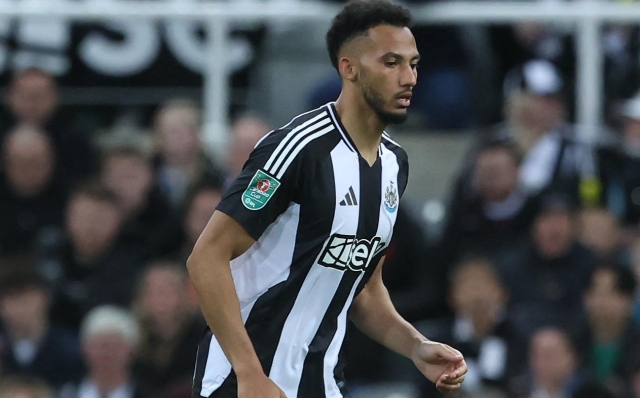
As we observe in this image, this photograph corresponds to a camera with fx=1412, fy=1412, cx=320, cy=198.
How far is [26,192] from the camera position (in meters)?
8.77

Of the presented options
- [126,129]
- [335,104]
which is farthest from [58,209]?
[335,104]

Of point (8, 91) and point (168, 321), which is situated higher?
point (8, 91)

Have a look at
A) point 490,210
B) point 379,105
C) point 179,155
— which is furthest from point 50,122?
point 379,105

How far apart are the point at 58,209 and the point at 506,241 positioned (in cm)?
279

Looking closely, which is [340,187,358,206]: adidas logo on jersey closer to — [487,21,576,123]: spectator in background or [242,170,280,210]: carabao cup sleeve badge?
[242,170,280,210]: carabao cup sleeve badge

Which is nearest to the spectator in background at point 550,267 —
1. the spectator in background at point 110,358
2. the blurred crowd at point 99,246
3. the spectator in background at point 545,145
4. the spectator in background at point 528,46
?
the spectator in background at point 545,145

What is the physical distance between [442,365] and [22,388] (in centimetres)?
359

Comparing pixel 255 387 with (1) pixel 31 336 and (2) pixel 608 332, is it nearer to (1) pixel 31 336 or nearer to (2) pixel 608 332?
(1) pixel 31 336

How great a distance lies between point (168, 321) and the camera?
8062mm

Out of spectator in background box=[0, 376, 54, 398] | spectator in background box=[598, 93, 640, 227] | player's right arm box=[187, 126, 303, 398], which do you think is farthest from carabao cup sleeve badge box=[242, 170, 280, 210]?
spectator in background box=[598, 93, 640, 227]

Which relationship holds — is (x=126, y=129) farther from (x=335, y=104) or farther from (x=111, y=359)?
(x=335, y=104)

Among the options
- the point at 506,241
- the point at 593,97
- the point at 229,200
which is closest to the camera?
the point at 229,200

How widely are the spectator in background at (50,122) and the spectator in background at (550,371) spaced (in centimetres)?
309

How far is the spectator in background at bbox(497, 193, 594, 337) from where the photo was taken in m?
8.35
